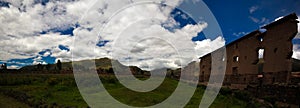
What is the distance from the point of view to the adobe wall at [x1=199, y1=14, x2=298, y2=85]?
1722 cm

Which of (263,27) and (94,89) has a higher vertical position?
(263,27)

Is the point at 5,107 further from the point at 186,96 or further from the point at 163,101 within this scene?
the point at 186,96

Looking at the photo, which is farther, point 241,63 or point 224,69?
point 224,69

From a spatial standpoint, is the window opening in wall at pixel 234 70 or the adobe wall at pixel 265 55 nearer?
the adobe wall at pixel 265 55

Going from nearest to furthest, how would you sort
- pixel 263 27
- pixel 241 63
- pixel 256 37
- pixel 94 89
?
pixel 94 89
pixel 263 27
pixel 256 37
pixel 241 63

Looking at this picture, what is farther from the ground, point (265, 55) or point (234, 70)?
point (265, 55)

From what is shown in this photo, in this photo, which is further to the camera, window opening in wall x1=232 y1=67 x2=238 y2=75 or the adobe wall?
window opening in wall x1=232 y1=67 x2=238 y2=75

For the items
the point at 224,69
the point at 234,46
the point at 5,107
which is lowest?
the point at 5,107

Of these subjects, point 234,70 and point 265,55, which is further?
point 234,70

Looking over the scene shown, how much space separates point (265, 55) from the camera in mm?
19672

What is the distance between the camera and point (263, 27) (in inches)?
770

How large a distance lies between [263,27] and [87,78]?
17601 mm

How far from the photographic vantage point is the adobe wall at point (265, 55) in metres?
17.2

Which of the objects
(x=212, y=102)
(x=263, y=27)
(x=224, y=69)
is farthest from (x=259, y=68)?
(x=212, y=102)
